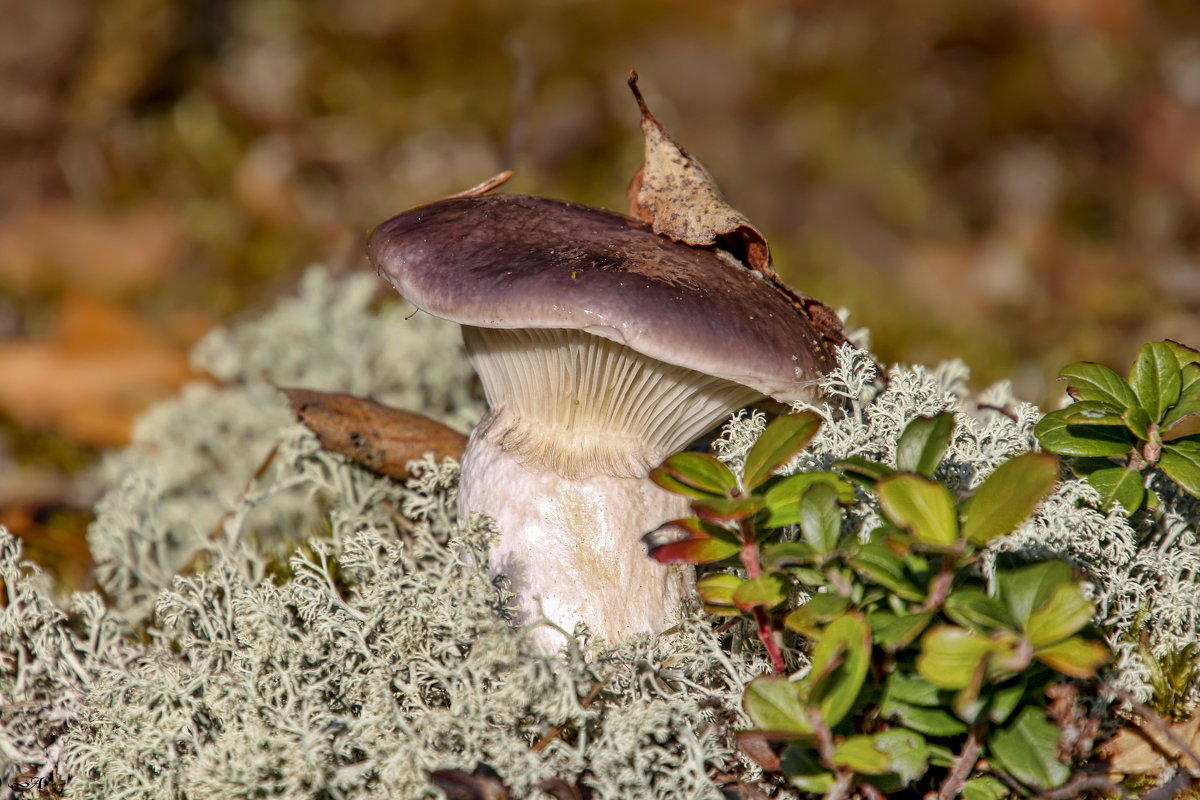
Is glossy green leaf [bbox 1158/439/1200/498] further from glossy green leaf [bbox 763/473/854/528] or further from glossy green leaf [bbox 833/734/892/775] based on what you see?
glossy green leaf [bbox 833/734/892/775]

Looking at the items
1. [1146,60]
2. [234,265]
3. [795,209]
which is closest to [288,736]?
[234,265]

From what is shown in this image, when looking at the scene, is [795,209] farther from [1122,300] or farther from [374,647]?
[374,647]

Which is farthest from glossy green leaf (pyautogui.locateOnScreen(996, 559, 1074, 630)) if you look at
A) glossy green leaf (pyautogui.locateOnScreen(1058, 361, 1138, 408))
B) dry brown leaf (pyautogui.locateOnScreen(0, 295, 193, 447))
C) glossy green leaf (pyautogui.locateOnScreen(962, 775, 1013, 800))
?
dry brown leaf (pyautogui.locateOnScreen(0, 295, 193, 447))

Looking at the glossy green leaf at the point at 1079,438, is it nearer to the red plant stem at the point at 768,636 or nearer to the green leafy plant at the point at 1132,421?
the green leafy plant at the point at 1132,421

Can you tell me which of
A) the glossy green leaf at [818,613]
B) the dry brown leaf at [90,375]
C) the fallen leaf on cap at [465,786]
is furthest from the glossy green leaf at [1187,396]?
the dry brown leaf at [90,375]

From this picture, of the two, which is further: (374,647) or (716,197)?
(716,197)

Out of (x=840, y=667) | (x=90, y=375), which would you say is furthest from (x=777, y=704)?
(x=90, y=375)

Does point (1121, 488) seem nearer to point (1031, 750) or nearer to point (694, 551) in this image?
point (1031, 750)
